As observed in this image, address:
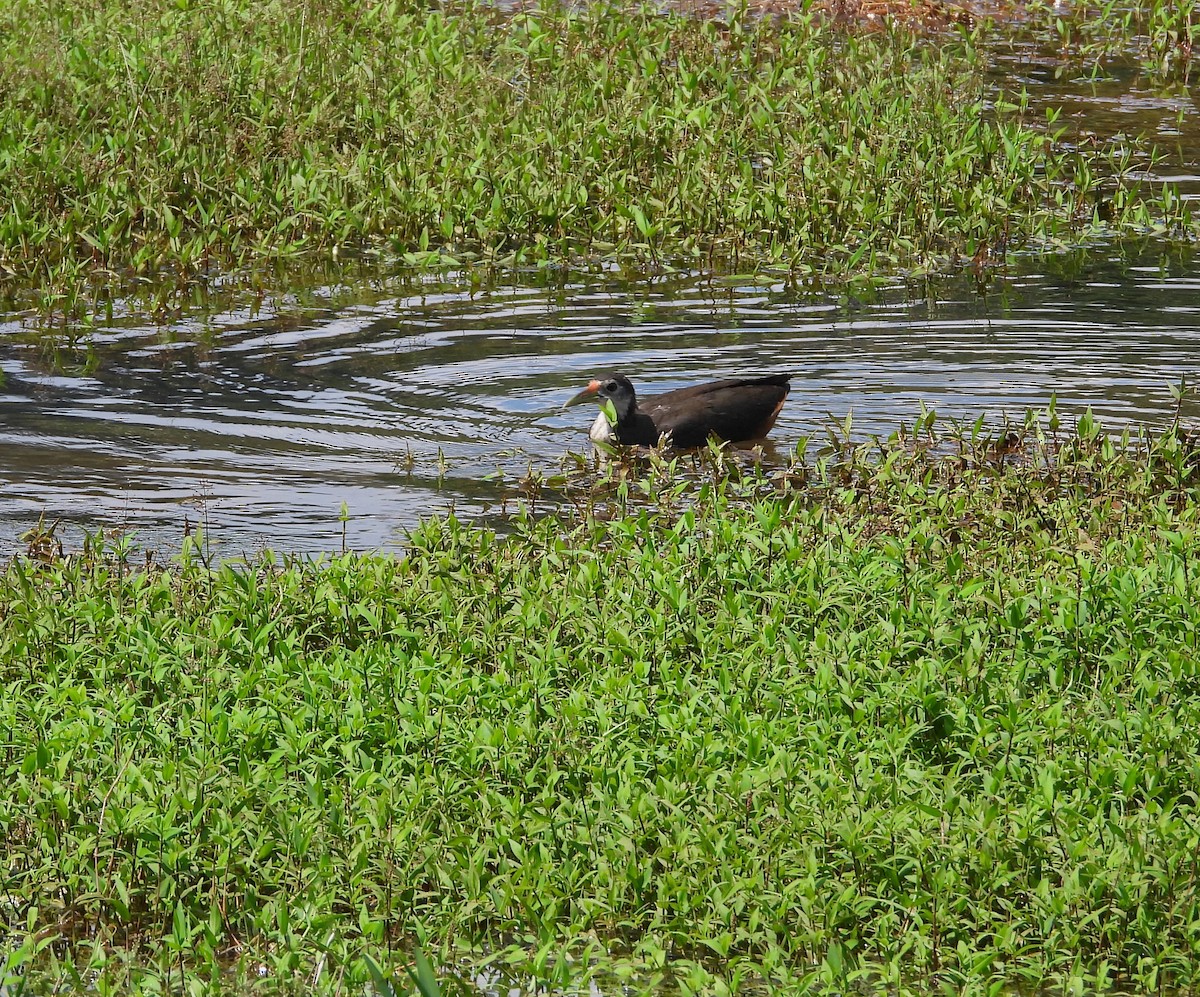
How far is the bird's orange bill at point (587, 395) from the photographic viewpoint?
29.9 feet

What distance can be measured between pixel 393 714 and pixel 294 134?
7.54m

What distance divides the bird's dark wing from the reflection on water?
0.92 feet

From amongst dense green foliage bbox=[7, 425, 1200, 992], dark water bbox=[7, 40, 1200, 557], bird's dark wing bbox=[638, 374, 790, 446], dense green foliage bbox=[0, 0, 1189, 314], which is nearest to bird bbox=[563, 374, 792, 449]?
bird's dark wing bbox=[638, 374, 790, 446]

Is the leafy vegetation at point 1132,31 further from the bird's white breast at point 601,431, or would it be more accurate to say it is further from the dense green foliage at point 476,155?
the bird's white breast at point 601,431

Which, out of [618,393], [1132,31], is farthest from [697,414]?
[1132,31]

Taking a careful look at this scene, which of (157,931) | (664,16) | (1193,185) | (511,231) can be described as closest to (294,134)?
(511,231)

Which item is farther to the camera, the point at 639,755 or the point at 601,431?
the point at 601,431

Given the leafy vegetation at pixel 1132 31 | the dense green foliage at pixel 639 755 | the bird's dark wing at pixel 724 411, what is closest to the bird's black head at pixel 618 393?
the bird's dark wing at pixel 724 411

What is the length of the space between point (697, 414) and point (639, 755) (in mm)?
4030

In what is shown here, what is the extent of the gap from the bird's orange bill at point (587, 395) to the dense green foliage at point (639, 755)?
2094mm

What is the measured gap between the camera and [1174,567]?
20.5ft

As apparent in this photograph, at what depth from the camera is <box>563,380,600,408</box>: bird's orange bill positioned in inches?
359

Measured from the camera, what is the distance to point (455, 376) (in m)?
9.91

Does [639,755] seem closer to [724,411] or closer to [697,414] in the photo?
[724,411]
